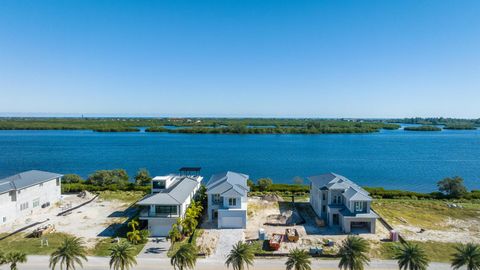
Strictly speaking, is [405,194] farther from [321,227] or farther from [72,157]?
[72,157]

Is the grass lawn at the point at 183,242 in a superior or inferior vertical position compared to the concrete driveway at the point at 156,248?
superior

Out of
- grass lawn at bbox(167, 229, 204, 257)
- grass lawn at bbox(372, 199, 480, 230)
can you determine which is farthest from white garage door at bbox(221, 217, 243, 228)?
grass lawn at bbox(372, 199, 480, 230)

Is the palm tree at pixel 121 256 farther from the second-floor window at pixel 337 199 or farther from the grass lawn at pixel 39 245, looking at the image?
the second-floor window at pixel 337 199

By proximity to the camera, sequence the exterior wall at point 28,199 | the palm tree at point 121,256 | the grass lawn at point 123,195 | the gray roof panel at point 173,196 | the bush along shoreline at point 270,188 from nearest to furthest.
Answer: the palm tree at point 121,256 < the gray roof panel at point 173,196 < the exterior wall at point 28,199 < the grass lawn at point 123,195 < the bush along shoreline at point 270,188

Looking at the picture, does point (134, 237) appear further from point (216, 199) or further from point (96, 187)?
point (96, 187)

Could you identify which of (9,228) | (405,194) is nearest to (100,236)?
(9,228)

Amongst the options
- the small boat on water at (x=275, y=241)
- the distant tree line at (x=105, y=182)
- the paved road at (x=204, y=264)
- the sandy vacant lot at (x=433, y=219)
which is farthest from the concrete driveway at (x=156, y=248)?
the sandy vacant lot at (x=433, y=219)

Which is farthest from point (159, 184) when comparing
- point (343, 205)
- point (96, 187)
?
point (343, 205)
